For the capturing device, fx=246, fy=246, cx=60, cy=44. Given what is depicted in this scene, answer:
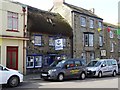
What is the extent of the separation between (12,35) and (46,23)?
20.2 feet

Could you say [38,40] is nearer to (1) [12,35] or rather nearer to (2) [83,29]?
(1) [12,35]

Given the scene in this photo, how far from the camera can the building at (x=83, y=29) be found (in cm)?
3325

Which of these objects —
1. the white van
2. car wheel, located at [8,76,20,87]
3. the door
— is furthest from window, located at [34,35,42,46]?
car wheel, located at [8,76,20,87]

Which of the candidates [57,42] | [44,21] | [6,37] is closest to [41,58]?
[57,42]

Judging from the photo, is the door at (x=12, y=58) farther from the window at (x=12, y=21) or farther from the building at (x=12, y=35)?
the window at (x=12, y=21)

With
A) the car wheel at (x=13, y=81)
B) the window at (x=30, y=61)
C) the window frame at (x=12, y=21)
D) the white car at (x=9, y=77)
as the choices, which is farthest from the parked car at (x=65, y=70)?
the window frame at (x=12, y=21)

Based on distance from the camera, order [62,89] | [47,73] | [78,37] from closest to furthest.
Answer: [62,89] → [47,73] → [78,37]

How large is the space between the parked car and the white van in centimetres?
184

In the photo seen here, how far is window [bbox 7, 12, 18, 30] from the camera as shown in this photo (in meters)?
23.8

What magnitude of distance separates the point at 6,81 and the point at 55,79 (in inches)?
193

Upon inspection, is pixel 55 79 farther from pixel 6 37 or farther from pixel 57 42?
pixel 57 42

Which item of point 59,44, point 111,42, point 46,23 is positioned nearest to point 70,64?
point 59,44

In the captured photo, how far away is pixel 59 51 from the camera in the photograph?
3030 cm

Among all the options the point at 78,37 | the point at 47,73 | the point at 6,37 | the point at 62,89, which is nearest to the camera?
the point at 62,89
